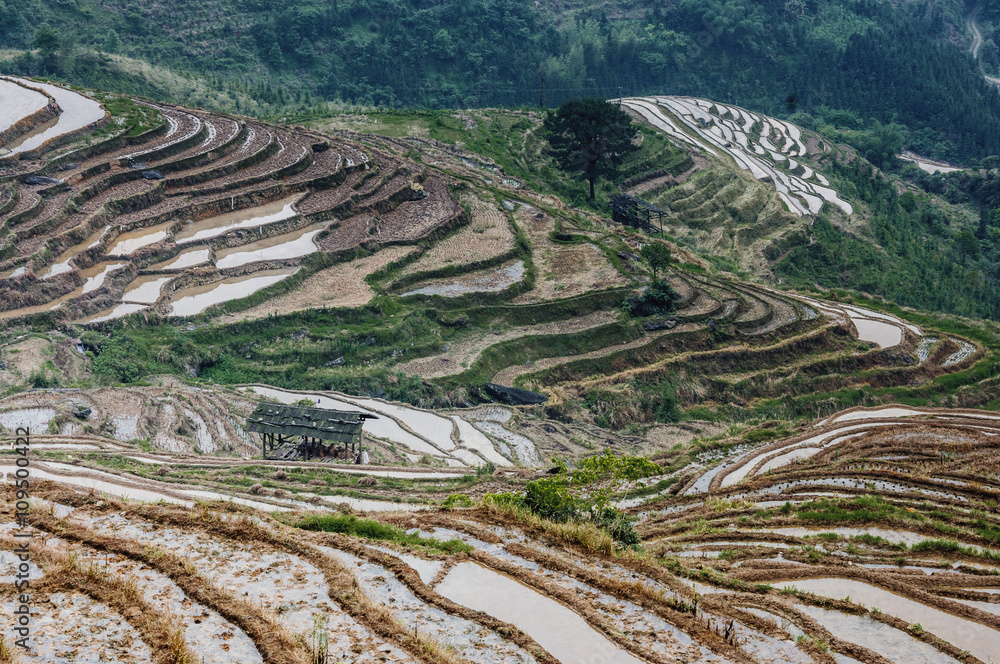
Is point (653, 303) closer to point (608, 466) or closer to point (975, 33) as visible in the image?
point (608, 466)

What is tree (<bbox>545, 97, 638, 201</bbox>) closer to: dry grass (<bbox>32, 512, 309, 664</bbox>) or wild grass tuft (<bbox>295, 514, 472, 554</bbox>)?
wild grass tuft (<bbox>295, 514, 472, 554</bbox>)

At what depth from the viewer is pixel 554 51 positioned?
90938 millimetres

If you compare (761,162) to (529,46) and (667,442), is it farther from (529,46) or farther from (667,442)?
(667,442)

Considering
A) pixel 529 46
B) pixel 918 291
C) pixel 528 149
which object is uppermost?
pixel 529 46

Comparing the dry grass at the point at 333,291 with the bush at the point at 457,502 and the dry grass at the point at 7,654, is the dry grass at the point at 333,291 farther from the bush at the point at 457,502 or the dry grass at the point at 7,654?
the dry grass at the point at 7,654

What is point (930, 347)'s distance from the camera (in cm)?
3269

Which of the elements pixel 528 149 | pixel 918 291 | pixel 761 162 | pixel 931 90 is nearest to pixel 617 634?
pixel 918 291

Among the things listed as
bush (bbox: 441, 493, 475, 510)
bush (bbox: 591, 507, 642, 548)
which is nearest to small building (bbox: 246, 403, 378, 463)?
bush (bbox: 441, 493, 475, 510)

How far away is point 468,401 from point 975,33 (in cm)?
11960

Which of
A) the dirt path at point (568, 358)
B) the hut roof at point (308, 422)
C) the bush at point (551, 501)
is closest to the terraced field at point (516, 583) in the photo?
the bush at point (551, 501)

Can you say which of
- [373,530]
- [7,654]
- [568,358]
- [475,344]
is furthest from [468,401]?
[7,654]

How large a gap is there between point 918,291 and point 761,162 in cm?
2011

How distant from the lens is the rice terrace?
9.62 m

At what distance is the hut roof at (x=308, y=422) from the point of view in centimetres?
1944
